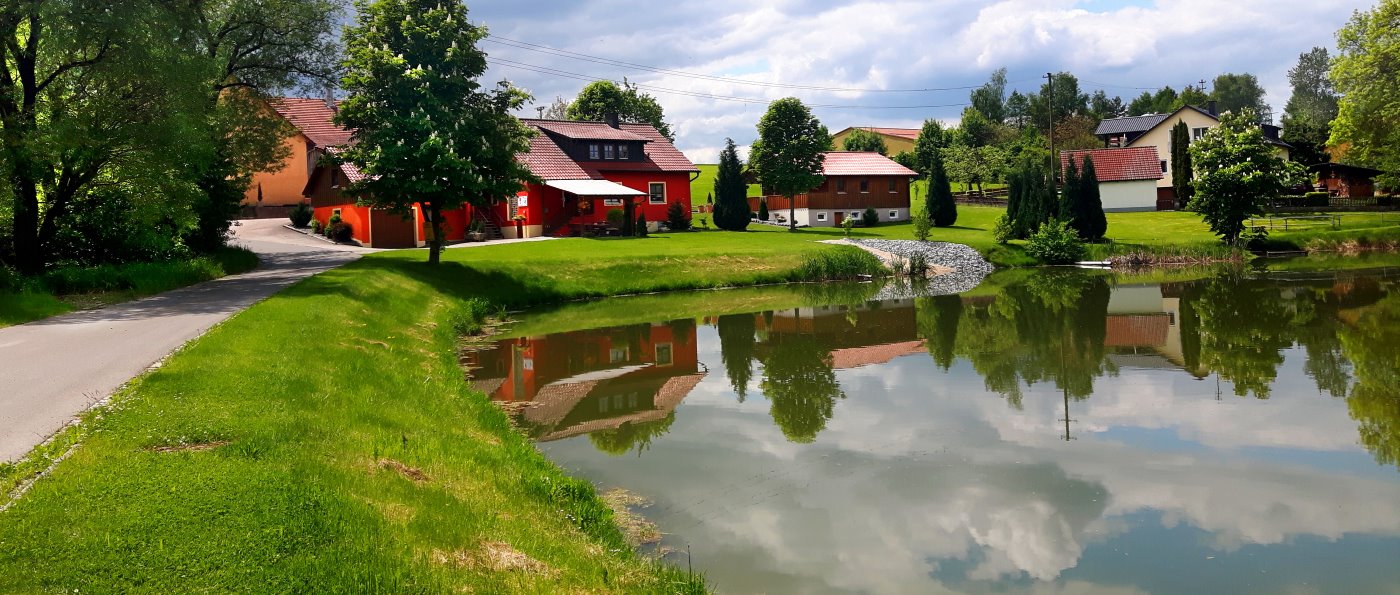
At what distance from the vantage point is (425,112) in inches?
1115

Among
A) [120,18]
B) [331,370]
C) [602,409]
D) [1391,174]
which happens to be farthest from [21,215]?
[1391,174]

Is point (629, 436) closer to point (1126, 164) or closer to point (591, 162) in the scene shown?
point (591, 162)

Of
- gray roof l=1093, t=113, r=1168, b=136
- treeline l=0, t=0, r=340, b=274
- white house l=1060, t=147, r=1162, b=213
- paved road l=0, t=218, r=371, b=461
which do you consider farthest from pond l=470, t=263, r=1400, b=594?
gray roof l=1093, t=113, r=1168, b=136

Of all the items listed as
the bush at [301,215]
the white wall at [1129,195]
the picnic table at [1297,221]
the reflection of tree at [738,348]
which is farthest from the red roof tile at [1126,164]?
the bush at [301,215]

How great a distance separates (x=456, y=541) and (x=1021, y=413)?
9.00 meters

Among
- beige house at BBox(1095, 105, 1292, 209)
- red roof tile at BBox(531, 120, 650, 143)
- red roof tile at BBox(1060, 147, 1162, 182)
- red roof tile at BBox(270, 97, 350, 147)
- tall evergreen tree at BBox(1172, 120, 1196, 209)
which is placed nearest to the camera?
red roof tile at BBox(270, 97, 350, 147)

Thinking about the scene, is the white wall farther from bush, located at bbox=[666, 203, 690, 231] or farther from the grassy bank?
the grassy bank

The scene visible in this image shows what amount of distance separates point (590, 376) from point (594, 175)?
119ft

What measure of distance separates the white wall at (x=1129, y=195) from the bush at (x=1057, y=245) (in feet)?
75.3

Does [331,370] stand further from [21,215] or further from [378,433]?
[21,215]

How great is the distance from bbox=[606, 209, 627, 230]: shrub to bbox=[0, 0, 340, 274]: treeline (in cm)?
2283

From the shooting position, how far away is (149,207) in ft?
72.8

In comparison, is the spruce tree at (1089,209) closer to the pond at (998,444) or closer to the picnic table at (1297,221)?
the picnic table at (1297,221)

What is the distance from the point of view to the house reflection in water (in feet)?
46.4
